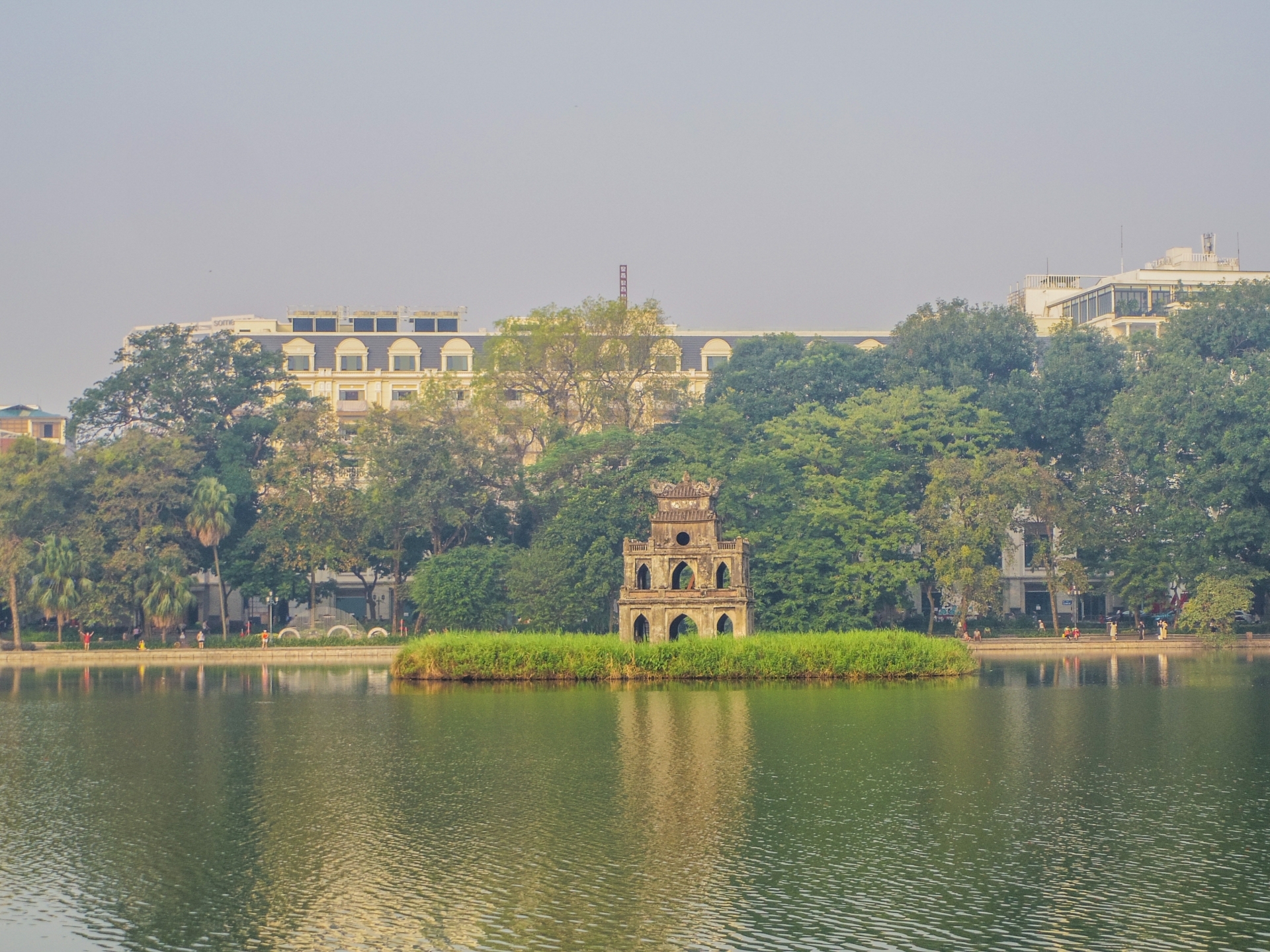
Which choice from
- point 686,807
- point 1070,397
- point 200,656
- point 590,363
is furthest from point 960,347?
point 686,807

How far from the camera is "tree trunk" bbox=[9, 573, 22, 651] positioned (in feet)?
249

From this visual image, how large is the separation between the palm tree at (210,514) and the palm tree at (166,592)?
2888mm

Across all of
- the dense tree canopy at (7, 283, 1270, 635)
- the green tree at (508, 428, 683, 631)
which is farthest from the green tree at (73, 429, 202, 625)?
the green tree at (508, 428, 683, 631)

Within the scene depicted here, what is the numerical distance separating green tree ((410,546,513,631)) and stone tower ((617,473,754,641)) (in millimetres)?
9357

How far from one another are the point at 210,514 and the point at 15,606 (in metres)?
10.2

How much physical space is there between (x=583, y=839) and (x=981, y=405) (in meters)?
63.7

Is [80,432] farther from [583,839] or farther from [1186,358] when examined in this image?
[583,839]

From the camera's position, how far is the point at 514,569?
73438 millimetres

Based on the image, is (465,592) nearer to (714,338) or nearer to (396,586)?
(396,586)

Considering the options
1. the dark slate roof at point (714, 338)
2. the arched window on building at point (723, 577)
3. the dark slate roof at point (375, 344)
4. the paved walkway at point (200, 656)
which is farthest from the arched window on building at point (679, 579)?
the dark slate roof at point (375, 344)

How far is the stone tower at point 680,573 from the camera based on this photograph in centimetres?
6519

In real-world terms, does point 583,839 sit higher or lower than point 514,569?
lower

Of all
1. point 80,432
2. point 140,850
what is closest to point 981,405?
point 80,432

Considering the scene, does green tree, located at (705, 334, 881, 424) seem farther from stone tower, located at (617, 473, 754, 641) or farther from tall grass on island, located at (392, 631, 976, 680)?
tall grass on island, located at (392, 631, 976, 680)
